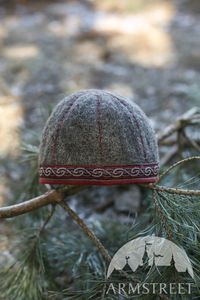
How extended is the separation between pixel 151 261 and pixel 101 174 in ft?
0.61

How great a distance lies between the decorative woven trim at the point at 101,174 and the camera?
0.79m

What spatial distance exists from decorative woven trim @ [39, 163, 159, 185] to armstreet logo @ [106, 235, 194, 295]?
0.12m

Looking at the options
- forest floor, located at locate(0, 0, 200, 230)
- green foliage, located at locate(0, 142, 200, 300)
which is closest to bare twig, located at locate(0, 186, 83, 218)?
green foliage, located at locate(0, 142, 200, 300)

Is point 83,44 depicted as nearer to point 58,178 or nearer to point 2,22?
point 2,22

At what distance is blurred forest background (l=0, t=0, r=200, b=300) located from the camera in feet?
4.12

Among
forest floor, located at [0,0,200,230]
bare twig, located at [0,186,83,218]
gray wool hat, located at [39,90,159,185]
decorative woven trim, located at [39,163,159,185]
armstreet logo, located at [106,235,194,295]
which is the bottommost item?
armstreet logo, located at [106,235,194,295]

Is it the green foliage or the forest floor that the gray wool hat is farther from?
the forest floor

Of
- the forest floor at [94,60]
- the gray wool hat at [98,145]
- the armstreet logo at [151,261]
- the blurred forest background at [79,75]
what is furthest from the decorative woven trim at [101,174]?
the forest floor at [94,60]

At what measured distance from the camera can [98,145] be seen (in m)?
0.80

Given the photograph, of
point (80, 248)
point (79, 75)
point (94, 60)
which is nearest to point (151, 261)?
point (80, 248)

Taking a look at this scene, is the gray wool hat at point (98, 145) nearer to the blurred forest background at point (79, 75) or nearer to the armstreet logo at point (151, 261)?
the armstreet logo at point (151, 261)

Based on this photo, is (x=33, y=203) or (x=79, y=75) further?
(x=79, y=75)

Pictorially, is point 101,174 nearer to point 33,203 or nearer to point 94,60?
point 33,203

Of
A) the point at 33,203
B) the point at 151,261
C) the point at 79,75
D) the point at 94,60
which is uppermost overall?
the point at 94,60
